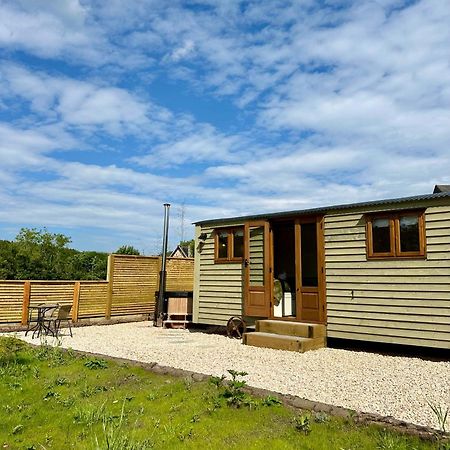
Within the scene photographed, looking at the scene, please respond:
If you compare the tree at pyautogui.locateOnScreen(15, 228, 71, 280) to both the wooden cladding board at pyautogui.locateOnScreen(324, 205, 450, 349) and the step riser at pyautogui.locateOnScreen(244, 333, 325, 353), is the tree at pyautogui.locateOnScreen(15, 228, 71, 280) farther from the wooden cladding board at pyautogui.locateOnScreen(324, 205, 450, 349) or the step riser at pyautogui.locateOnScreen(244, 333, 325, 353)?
the wooden cladding board at pyautogui.locateOnScreen(324, 205, 450, 349)

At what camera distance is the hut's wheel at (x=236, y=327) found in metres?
9.01

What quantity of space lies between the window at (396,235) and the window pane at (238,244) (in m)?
2.98

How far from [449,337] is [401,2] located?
554 cm

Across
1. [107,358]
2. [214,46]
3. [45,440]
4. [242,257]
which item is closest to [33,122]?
[214,46]

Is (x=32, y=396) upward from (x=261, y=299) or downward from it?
downward

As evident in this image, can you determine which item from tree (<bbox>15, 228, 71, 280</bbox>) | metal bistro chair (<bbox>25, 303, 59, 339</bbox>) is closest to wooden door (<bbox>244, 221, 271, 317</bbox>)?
metal bistro chair (<bbox>25, 303, 59, 339</bbox>)

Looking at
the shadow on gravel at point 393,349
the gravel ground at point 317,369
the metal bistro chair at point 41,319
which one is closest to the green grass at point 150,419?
the gravel ground at point 317,369

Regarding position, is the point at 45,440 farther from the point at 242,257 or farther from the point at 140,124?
the point at 140,124

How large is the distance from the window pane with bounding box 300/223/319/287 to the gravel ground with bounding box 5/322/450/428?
58.1 inches

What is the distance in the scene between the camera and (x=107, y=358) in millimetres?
6500

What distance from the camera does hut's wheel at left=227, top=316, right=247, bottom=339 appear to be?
901 cm

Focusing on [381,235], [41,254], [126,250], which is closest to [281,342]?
[381,235]

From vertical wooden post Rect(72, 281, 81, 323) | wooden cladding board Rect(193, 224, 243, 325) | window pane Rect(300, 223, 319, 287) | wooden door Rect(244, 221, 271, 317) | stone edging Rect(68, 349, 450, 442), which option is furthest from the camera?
vertical wooden post Rect(72, 281, 81, 323)

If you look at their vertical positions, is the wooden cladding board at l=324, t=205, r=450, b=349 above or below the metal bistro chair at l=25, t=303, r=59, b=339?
above
